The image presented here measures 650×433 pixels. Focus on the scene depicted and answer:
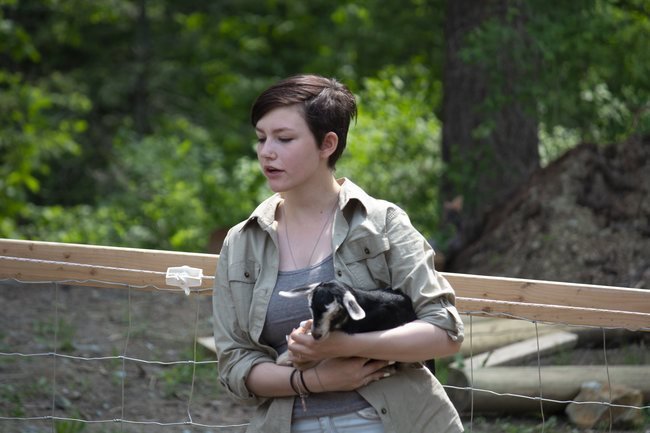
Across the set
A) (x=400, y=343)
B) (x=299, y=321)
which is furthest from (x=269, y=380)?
(x=400, y=343)

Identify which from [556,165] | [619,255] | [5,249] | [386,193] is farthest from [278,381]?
[386,193]

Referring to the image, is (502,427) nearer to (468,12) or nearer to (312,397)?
(312,397)

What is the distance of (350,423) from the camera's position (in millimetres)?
2684

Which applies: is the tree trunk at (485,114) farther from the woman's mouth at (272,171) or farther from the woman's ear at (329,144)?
the woman's mouth at (272,171)

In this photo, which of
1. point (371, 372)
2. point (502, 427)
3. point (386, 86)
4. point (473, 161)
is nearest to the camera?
point (371, 372)

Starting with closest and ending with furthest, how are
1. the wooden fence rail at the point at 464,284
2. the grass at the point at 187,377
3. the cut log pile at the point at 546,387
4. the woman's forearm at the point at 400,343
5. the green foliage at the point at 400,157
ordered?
1. the woman's forearm at the point at 400,343
2. the wooden fence rail at the point at 464,284
3. the cut log pile at the point at 546,387
4. the grass at the point at 187,377
5. the green foliage at the point at 400,157

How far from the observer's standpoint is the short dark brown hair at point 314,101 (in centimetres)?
277

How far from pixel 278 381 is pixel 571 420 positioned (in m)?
2.51

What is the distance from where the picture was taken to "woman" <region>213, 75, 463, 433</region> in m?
2.68

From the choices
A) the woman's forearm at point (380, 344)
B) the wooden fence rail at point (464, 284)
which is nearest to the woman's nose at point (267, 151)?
the woman's forearm at point (380, 344)

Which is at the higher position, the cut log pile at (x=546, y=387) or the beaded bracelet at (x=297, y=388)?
the beaded bracelet at (x=297, y=388)

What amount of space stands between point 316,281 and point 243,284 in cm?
23

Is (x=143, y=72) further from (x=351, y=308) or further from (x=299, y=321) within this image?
(x=351, y=308)

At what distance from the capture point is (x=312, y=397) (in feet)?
8.96
